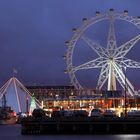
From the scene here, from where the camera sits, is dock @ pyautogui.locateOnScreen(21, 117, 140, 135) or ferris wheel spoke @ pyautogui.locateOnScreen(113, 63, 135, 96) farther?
ferris wheel spoke @ pyautogui.locateOnScreen(113, 63, 135, 96)

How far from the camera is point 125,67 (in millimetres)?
117188

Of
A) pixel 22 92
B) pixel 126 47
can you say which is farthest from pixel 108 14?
pixel 22 92

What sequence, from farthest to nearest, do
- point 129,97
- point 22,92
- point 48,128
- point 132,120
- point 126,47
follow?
point 22,92 < point 129,97 < point 126,47 < point 48,128 < point 132,120

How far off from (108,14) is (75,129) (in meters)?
29.6

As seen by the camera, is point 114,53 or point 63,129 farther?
point 114,53

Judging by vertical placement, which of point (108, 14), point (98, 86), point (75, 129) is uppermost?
point (108, 14)

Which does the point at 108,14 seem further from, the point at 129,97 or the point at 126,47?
the point at 129,97

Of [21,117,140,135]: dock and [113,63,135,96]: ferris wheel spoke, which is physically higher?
[113,63,135,96]: ferris wheel spoke

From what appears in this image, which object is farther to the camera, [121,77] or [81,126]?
[121,77]

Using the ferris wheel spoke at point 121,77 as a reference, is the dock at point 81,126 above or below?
below

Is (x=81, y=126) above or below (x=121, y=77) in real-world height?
below

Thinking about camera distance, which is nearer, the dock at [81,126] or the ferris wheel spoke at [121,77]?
the dock at [81,126]

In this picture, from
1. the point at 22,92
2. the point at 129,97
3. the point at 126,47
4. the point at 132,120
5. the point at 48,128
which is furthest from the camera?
the point at 22,92

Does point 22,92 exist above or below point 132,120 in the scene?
above
